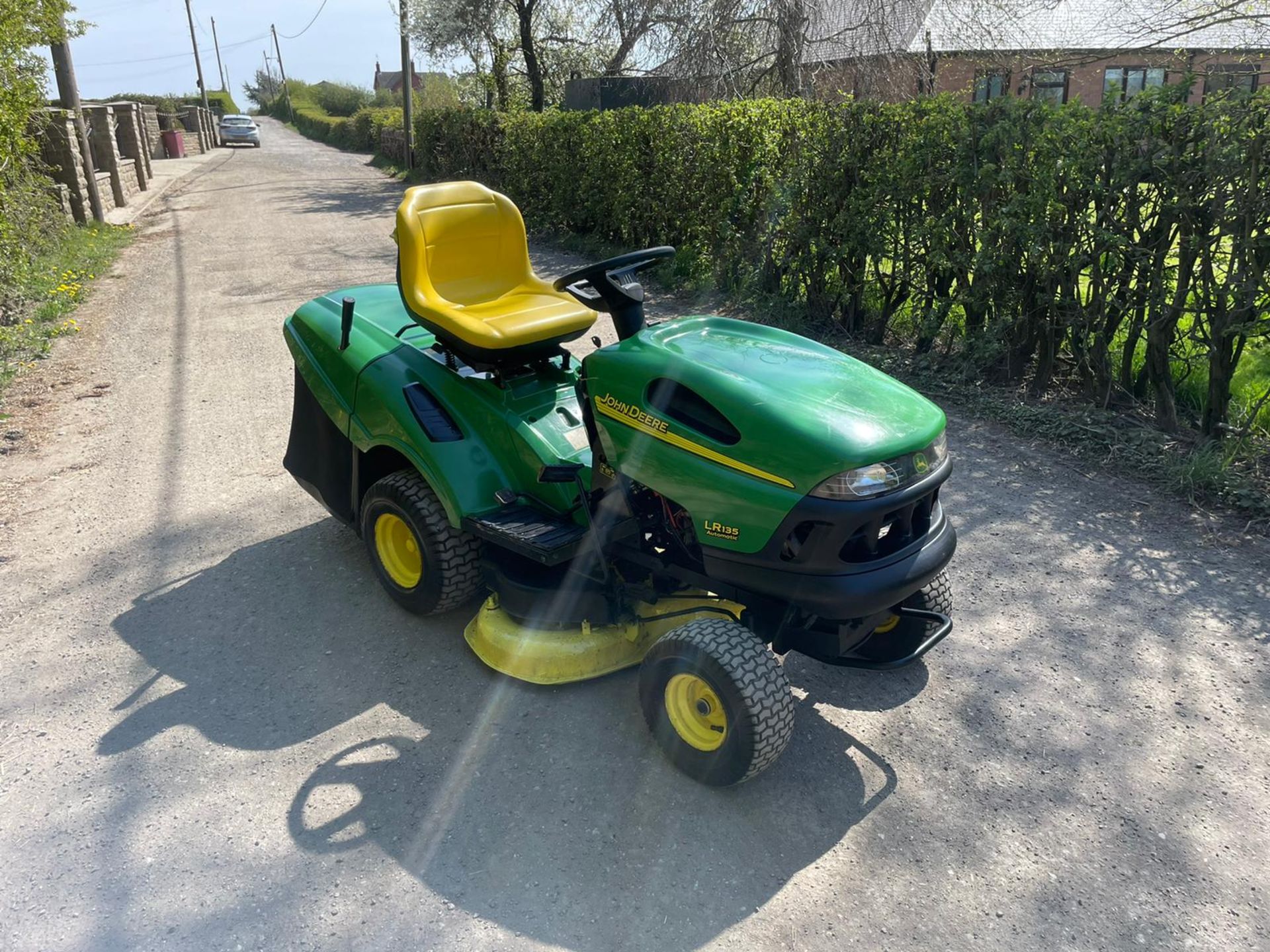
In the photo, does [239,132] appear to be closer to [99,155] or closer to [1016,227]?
[99,155]

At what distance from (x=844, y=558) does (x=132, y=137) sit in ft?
69.3

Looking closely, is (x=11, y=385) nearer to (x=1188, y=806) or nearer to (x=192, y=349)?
(x=192, y=349)

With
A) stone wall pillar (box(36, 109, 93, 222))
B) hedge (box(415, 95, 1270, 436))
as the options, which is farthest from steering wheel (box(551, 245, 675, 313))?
stone wall pillar (box(36, 109, 93, 222))

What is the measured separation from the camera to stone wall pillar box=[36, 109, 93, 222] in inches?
484

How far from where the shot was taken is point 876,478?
2.51m

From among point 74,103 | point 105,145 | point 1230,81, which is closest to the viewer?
point 1230,81

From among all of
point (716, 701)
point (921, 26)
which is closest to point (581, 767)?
point (716, 701)

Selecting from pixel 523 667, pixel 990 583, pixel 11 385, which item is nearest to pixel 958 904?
pixel 523 667

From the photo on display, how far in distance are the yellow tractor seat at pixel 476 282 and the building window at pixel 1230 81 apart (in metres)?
3.49

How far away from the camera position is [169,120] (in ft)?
109

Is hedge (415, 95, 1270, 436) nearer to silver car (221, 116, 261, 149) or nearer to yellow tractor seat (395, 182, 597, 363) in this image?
yellow tractor seat (395, 182, 597, 363)

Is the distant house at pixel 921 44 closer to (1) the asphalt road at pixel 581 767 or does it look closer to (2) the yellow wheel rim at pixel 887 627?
(1) the asphalt road at pixel 581 767

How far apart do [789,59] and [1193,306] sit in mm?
9002

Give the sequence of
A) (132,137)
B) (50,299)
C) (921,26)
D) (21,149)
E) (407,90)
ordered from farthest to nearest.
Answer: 1. (407,90)
2. (132,137)
3. (921,26)
4. (21,149)
5. (50,299)
